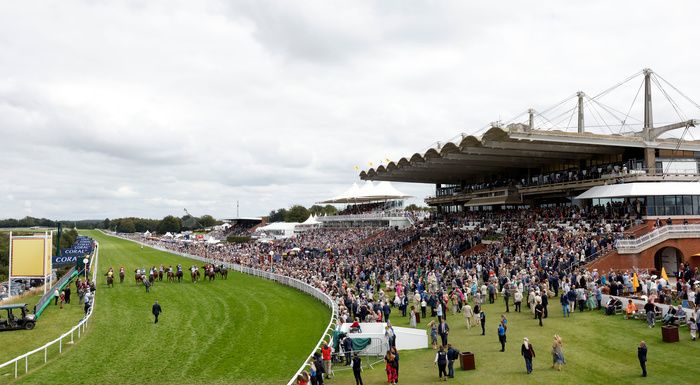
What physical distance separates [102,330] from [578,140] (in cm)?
2988

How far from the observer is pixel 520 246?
30172mm

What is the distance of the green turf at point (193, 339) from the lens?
1488 centimetres

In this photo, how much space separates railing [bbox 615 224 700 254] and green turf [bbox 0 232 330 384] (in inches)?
625

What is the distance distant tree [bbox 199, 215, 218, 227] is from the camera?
192125 mm

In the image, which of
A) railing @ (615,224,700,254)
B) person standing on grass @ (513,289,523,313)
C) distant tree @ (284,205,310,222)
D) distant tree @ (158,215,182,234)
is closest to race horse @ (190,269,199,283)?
person standing on grass @ (513,289,523,313)

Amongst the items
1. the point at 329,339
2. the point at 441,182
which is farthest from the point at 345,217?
the point at 329,339

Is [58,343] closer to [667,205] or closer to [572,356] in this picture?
[572,356]

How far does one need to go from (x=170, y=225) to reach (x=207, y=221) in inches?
1060

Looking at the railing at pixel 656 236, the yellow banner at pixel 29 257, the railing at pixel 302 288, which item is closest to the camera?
the railing at pixel 302 288

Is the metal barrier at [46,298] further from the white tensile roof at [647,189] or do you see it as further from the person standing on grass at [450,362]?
the white tensile roof at [647,189]

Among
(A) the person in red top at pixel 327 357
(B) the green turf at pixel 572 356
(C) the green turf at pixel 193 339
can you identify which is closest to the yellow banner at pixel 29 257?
(C) the green turf at pixel 193 339

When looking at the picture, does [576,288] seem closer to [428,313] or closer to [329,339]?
[428,313]

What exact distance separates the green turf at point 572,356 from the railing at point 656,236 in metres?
9.46

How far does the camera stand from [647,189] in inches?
1254
